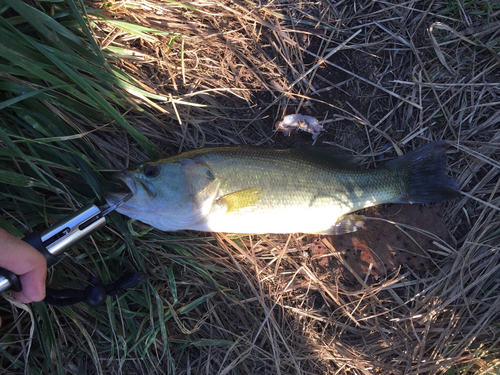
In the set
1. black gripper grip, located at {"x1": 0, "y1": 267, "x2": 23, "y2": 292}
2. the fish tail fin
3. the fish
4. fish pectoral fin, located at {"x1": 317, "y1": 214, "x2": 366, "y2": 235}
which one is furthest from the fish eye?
the fish tail fin

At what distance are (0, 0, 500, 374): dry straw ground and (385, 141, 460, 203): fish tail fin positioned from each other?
0.87 ft

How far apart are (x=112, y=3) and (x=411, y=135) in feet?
11.4

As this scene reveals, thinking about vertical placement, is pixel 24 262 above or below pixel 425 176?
above

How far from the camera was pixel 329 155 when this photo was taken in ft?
10.3

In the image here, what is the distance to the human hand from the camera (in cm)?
189

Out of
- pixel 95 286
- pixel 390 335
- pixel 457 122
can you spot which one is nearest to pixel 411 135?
pixel 457 122

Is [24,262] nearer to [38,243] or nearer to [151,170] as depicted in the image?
[38,243]

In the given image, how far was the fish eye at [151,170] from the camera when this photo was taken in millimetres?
2580

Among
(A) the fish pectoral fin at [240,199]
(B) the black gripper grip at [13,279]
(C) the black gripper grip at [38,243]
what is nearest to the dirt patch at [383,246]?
(A) the fish pectoral fin at [240,199]

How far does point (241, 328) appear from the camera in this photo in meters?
3.08

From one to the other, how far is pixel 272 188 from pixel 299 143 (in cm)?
81

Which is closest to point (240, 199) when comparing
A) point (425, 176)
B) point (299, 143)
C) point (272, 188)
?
point (272, 188)

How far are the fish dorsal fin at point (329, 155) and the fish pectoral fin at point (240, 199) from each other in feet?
1.92

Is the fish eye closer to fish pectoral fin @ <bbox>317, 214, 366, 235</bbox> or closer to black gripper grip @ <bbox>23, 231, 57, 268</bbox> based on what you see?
black gripper grip @ <bbox>23, 231, 57, 268</bbox>
